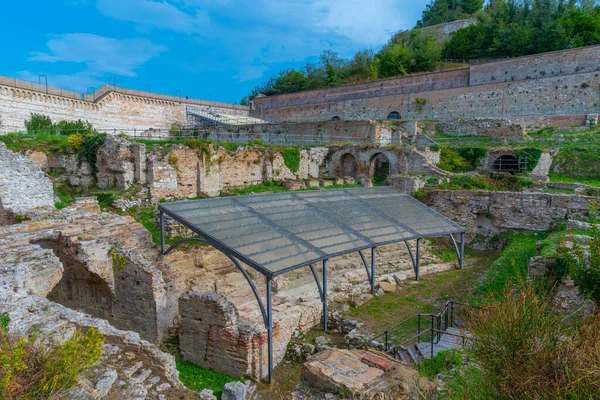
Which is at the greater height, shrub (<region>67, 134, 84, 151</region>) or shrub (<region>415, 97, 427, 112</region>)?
shrub (<region>415, 97, 427, 112</region>)

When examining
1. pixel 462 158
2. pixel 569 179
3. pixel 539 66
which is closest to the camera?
pixel 569 179

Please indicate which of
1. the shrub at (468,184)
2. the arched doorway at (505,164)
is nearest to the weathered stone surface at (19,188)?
the shrub at (468,184)

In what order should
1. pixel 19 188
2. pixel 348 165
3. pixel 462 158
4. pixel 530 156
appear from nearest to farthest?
pixel 19 188 → pixel 530 156 → pixel 462 158 → pixel 348 165

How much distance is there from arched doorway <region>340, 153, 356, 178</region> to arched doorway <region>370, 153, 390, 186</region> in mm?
1287

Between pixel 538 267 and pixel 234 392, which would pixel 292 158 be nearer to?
pixel 538 267

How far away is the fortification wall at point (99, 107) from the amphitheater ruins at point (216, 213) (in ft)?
0.45

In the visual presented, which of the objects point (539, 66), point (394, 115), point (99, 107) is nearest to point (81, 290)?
point (99, 107)

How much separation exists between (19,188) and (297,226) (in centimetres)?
846

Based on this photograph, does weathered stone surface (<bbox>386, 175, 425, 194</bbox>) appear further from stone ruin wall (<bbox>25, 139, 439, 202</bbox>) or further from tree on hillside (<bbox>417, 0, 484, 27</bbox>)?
tree on hillside (<bbox>417, 0, 484, 27</bbox>)

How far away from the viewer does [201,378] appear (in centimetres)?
802

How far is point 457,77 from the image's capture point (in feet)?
124

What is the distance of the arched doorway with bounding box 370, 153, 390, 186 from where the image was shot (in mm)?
24953

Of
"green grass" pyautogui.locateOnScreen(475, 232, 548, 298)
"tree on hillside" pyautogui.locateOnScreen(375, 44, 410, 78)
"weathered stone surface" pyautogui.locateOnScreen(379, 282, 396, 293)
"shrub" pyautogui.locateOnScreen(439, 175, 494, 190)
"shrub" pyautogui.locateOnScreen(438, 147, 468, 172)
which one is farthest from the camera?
"tree on hillside" pyautogui.locateOnScreen(375, 44, 410, 78)

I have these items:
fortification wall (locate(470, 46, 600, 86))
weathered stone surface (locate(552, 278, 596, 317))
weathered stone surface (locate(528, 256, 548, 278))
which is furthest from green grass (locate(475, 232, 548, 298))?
fortification wall (locate(470, 46, 600, 86))
